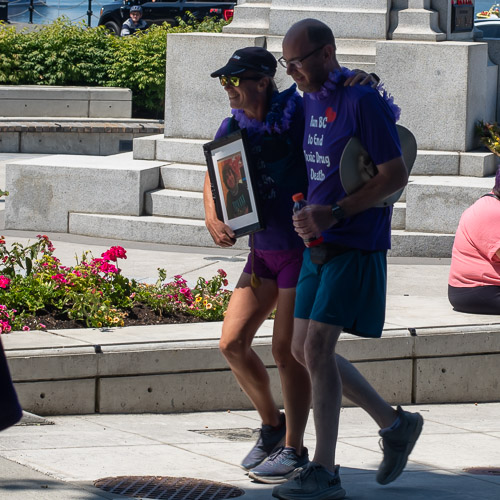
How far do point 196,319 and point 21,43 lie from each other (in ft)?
43.8

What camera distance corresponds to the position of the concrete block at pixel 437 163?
10.0 meters


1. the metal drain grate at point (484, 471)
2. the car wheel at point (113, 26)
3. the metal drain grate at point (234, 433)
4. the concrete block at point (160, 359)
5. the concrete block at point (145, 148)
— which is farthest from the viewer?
the car wheel at point (113, 26)

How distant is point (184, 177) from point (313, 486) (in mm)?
6412

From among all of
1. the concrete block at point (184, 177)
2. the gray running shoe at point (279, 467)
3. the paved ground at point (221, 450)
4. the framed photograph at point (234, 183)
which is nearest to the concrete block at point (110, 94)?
the concrete block at point (184, 177)

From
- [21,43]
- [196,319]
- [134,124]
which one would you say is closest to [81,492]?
[196,319]

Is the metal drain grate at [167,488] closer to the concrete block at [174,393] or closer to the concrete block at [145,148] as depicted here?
the concrete block at [174,393]

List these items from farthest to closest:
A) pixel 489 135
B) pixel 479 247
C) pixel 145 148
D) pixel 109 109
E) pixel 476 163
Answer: pixel 109 109 → pixel 145 148 → pixel 489 135 → pixel 476 163 → pixel 479 247

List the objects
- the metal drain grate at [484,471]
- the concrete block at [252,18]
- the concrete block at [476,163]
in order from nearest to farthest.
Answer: the metal drain grate at [484,471] → the concrete block at [476,163] → the concrete block at [252,18]

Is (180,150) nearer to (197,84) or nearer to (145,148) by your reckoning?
(145,148)

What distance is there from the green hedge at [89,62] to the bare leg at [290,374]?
14.2 m

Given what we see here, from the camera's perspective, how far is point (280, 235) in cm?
467

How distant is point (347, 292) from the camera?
435 centimetres

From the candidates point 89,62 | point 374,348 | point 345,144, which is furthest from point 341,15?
point 89,62

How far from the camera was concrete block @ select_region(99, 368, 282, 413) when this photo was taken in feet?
18.9
